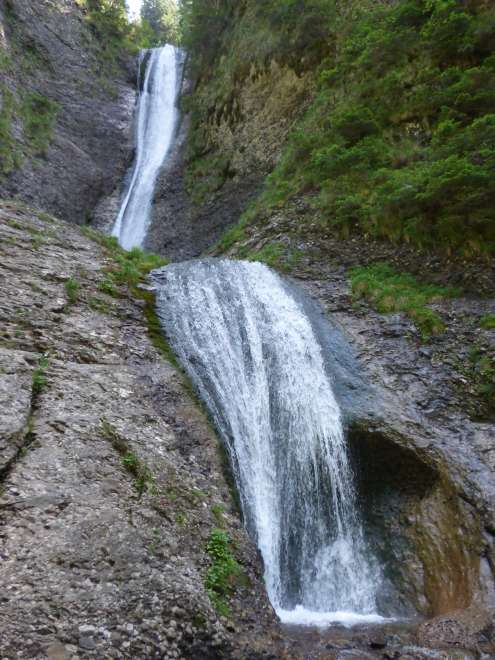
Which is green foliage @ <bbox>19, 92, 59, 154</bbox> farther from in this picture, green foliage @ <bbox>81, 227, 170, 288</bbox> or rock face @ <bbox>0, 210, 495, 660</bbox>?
rock face @ <bbox>0, 210, 495, 660</bbox>

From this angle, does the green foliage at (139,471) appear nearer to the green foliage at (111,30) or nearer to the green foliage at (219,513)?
the green foliage at (219,513)

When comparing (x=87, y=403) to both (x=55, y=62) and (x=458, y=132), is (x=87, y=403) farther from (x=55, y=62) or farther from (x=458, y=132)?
(x=55, y=62)

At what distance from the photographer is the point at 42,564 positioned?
144 inches

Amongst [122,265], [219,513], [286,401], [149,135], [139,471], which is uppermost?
[149,135]

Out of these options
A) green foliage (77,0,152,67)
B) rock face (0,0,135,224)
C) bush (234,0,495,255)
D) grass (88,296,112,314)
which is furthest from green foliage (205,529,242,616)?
green foliage (77,0,152,67)

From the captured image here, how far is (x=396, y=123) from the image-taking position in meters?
12.2

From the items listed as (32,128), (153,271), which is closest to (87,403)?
(153,271)

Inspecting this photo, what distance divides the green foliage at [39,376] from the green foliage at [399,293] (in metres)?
6.33

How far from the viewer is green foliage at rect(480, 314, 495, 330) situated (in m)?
8.14

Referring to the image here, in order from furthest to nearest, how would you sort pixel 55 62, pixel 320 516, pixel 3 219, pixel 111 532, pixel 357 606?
pixel 55 62
pixel 3 219
pixel 320 516
pixel 357 606
pixel 111 532

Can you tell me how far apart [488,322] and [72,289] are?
23.3 feet

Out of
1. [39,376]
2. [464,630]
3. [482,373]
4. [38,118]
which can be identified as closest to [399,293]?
[482,373]

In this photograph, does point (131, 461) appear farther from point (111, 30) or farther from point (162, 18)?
point (162, 18)

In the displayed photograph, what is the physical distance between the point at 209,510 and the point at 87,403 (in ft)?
6.14
